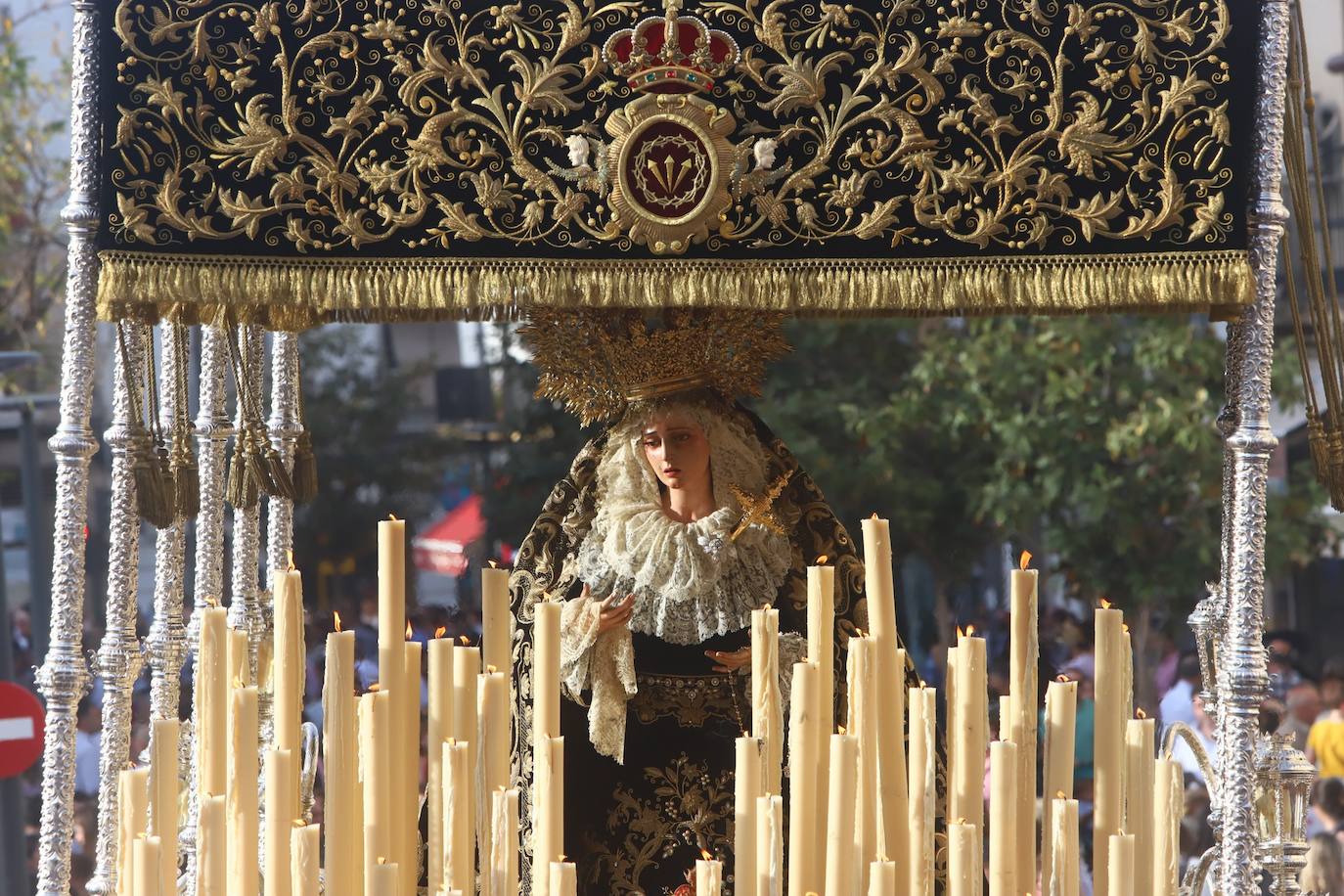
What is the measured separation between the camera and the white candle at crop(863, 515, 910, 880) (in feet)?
7.89

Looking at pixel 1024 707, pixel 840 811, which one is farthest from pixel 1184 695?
pixel 840 811

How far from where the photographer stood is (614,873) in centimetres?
391

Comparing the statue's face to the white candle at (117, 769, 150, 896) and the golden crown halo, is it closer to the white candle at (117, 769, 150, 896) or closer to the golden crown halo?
the golden crown halo

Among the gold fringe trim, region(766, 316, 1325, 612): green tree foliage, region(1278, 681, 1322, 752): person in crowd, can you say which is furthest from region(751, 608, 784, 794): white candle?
region(766, 316, 1325, 612): green tree foliage

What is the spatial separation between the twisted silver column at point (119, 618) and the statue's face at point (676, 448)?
1082 mm

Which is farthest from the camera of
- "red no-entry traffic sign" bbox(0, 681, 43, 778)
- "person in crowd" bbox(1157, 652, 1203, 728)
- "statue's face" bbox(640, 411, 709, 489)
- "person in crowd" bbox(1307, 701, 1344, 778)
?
"person in crowd" bbox(1157, 652, 1203, 728)

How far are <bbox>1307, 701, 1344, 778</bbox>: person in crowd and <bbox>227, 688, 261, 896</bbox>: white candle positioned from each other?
15.5ft

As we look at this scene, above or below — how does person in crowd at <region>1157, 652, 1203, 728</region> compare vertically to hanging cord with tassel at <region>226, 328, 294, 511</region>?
below

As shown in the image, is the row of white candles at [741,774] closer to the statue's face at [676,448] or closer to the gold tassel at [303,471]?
the statue's face at [676,448]

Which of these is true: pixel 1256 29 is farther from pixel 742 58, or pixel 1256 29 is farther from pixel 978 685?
pixel 978 685

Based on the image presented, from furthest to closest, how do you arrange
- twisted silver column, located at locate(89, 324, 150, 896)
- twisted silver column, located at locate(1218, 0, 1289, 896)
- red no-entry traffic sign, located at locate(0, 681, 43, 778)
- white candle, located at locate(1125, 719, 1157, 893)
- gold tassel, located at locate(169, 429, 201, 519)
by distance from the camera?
red no-entry traffic sign, located at locate(0, 681, 43, 778) < gold tassel, located at locate(169, 429, 201, 519) < twisted silver column, located at locate(89, 324, 150, 896) < twisted silver column, located at locate(1218, 0, 1289, 896) < white candle, located at locate(1125, 719, 1157, 893)

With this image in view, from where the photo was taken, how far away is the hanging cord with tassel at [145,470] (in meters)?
3.46

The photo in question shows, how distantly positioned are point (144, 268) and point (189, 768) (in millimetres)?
1232

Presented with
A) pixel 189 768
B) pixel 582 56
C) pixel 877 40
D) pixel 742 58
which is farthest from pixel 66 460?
pixel 877 40
